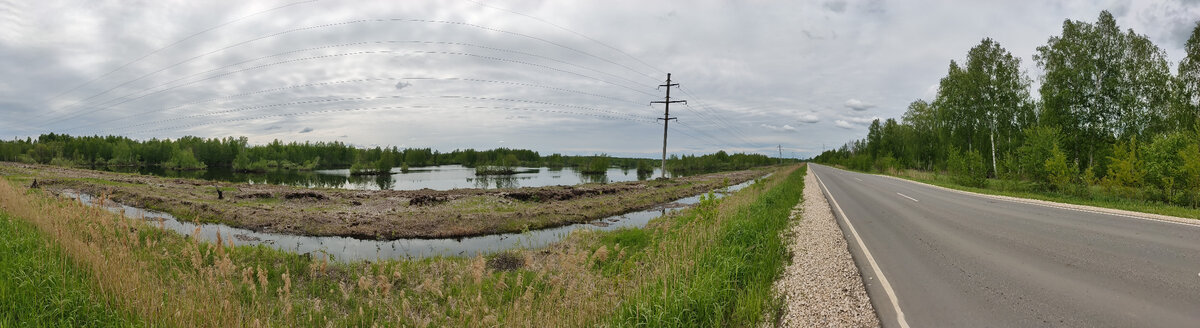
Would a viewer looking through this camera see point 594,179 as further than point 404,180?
Yes

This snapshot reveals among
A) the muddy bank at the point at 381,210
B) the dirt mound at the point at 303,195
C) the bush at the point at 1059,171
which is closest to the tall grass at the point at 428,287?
the muddy bank at the point at 381,210

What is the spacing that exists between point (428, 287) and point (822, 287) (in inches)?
211

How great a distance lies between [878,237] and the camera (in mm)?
9570

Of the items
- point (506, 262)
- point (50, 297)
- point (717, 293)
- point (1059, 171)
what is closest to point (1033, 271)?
point (717, 293)

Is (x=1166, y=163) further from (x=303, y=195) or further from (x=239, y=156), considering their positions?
(x=239, y=156)

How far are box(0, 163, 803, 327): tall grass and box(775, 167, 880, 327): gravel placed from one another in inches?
12.5

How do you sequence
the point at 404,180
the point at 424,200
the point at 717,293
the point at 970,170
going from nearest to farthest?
the point at 717,293 → the point at 424,200 → the point at 970,170 → the point at 404,180

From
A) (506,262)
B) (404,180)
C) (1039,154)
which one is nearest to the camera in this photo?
(506,262)

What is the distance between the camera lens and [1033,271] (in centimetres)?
611

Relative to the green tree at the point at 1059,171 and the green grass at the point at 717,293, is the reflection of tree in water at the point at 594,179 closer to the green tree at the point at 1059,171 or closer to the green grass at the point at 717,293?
the green tree at the point at 1059,171

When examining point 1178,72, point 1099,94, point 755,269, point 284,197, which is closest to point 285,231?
point 284,197

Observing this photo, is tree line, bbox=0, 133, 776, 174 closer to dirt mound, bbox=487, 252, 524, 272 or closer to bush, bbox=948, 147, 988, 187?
bush, bbox=948, 147, 988, 187

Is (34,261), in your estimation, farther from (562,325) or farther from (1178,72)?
(1178,72)

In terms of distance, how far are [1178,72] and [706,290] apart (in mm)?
39009
